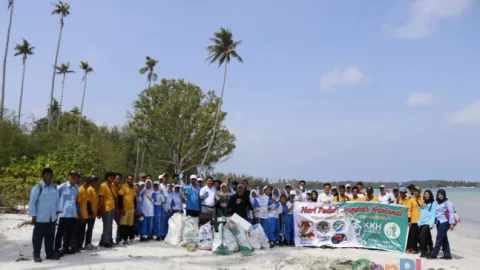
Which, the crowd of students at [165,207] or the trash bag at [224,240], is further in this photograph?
the trash bag at [224,240]

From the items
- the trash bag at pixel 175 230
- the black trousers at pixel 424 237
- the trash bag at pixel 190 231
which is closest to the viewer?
the black trousers at pixel 424 237

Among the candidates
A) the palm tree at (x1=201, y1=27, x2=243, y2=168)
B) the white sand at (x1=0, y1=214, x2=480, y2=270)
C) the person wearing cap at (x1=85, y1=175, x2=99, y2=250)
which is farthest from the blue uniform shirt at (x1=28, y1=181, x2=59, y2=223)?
the palm tree at (x1=201, y1=27, x2=243, y2=168)

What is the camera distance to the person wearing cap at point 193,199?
9266 mm

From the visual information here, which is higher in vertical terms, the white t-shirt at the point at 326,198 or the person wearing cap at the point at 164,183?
the person wearing cap at the point at 164,183

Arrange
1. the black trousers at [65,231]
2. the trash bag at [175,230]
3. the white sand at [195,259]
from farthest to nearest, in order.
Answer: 1. the trash bag at [175,230]
2. the black trousers at [65,231]
3. the white sand at [195,259]

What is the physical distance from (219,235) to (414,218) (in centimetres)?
442

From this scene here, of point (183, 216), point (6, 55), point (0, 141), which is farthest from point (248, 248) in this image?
point (6, 55)

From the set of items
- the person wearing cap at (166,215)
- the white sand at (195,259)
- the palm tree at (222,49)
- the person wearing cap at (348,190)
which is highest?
the palm tree at (222,49)

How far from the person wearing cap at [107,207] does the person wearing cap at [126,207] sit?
0.29 metres

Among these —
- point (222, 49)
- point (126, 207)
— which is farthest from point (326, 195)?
point (222, 49)

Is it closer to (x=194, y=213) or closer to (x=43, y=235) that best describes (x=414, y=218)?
(x=194, y=213)

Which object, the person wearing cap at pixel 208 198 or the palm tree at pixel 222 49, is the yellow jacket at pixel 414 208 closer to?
the person wearing cap at pixel 208 198

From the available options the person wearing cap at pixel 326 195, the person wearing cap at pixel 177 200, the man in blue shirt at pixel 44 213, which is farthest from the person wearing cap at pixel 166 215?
the person wearing cap at pixel 326 195

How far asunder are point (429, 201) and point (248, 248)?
4.04 meters
